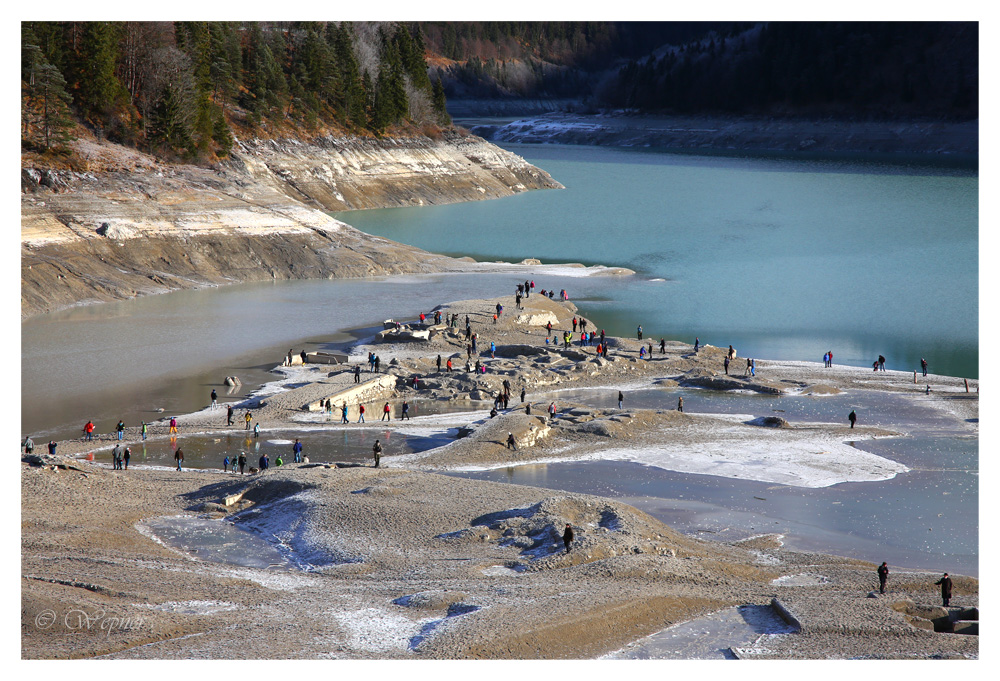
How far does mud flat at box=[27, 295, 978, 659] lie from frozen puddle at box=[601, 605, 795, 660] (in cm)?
16

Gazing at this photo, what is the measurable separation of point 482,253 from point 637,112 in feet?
375

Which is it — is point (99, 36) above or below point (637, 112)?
below

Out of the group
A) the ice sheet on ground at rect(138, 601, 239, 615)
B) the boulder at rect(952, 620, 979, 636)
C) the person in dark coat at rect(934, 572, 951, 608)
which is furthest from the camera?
the person in dark coat at rect(934, 572, 951, 608)

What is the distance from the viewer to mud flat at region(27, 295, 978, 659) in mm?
16422

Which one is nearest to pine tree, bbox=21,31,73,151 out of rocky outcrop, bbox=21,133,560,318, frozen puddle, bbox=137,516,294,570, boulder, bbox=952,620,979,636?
rocky outcrop, bbox=21,133,560,318

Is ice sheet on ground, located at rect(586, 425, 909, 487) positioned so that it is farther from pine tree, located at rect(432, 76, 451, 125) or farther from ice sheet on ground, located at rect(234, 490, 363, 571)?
pine tree, located at rect(432, 76, 451, 125)

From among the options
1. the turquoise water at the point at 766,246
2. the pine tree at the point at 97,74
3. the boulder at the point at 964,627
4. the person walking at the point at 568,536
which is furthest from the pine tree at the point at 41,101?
the boulder at the point at 964,627

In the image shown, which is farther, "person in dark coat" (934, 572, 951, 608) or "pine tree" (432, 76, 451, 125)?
"pine tree" (432, 76, 451, 125)

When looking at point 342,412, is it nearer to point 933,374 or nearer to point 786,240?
point 933,374

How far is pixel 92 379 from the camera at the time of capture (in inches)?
1566

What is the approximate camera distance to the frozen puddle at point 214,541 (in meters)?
21.7

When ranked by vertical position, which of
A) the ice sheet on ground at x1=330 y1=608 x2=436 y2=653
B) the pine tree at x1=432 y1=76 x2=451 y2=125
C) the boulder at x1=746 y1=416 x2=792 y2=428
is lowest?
the ice sheet on ground at x1=330 y1=608 x2=436 y2=653

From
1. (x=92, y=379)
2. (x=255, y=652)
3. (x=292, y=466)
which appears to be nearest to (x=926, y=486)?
(x=292, y=466)

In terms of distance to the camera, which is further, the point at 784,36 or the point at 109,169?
the point at 784,36
